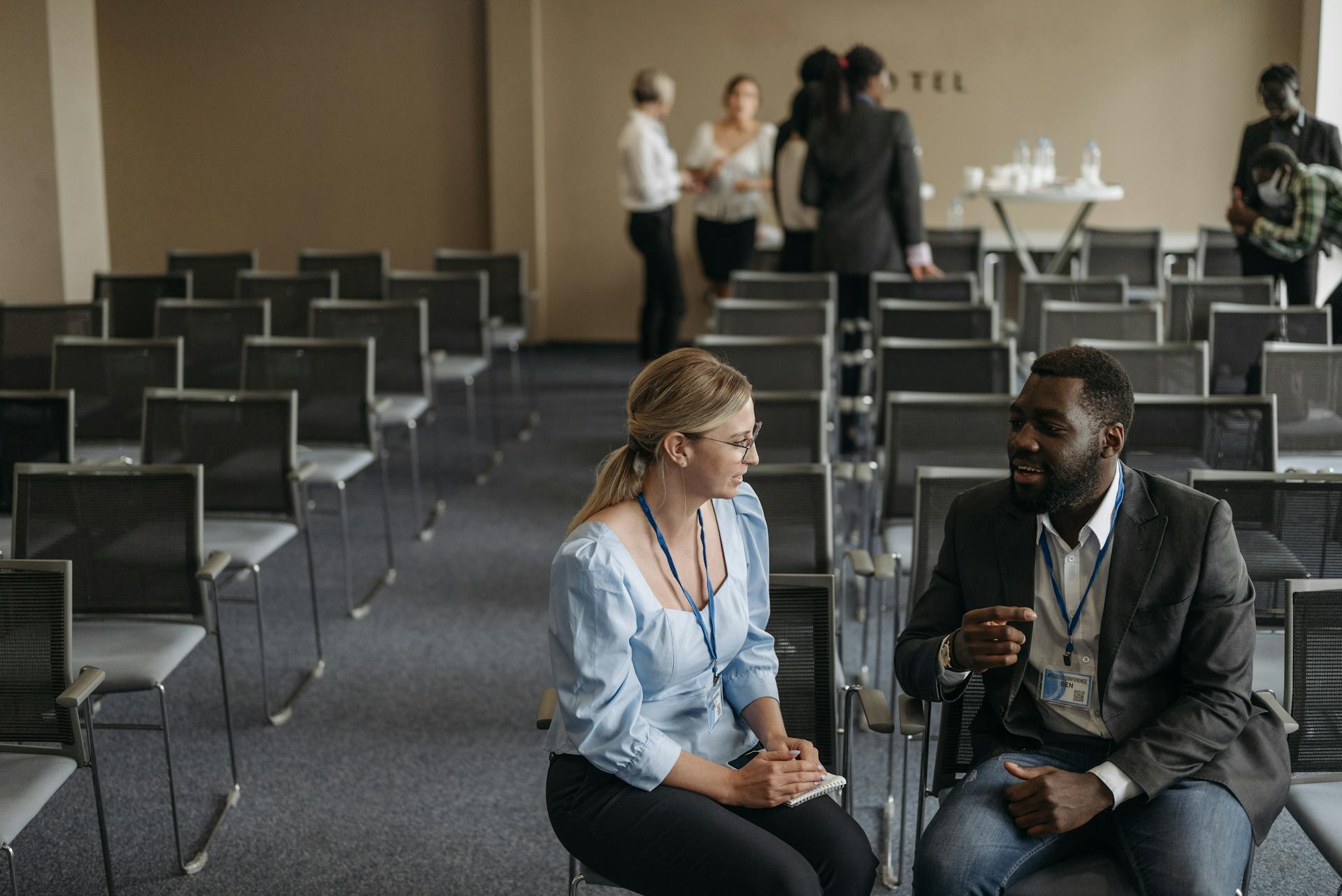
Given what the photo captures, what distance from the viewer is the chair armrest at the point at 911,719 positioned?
241 cm

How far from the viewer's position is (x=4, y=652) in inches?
103

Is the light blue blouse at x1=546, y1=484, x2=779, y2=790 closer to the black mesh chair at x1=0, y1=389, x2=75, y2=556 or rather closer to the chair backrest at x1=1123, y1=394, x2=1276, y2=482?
the chair backrest at x1=1123, y1=394, x2=1276, y2=482

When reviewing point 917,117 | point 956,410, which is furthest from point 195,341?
point 917,117

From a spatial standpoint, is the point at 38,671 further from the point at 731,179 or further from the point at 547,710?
the point at 731,179

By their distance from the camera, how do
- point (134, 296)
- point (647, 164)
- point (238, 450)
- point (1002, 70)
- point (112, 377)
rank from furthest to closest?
point (1002, 70)
point (647, 164)
point (134, 296)
point (112, 377)
point (238, 450)

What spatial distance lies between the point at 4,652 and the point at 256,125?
879cm

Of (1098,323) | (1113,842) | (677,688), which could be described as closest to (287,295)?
(1098,323)

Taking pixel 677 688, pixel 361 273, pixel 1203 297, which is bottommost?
pixel 677 688

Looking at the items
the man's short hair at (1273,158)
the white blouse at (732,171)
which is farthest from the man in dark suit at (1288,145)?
the white blouse at (732,171)

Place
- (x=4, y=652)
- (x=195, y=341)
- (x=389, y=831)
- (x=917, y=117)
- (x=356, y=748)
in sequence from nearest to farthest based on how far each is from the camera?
(x=4, y=652), (x=389, y=831), (x=356, y=748), (x=195, y=341), (x=917, y=117)

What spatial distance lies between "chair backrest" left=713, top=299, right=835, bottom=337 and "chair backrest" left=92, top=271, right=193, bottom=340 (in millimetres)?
3137

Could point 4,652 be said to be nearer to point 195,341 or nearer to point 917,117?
point 195,341

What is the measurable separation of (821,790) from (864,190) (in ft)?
14.7

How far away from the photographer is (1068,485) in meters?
2.17
